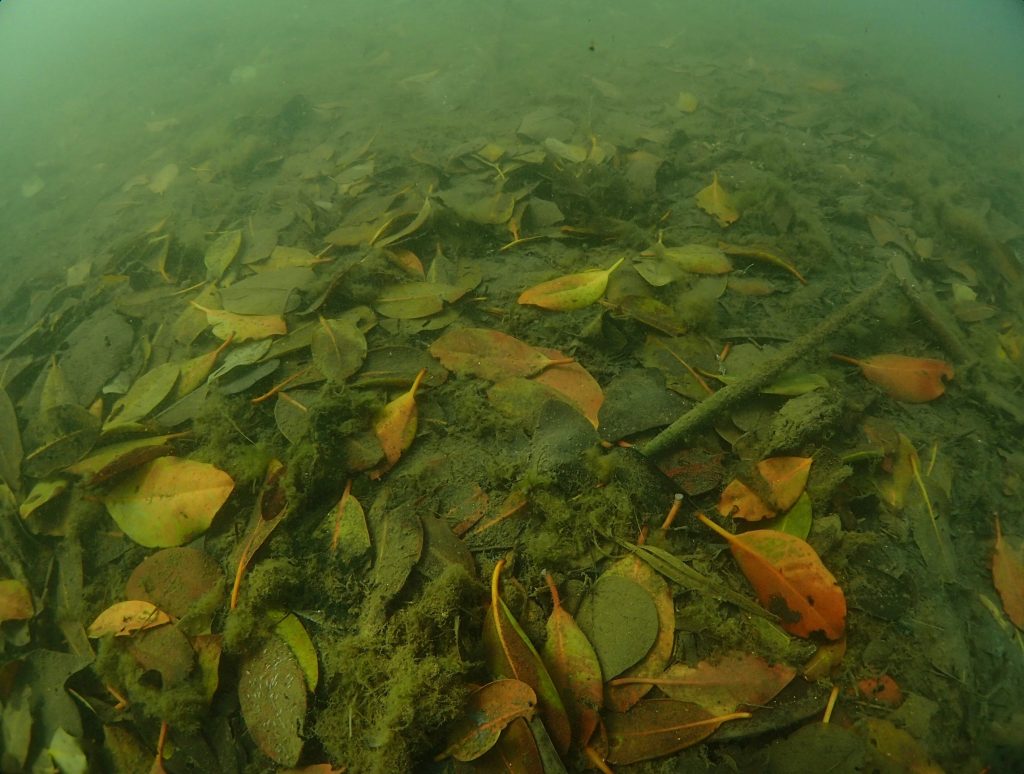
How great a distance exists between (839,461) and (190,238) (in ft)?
14.4

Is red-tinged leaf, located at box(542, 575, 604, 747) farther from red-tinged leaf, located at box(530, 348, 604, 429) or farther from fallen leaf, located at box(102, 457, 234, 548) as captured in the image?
fallen leaf, located at box(102, 457, 234, 548)

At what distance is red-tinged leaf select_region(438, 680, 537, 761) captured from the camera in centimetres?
130

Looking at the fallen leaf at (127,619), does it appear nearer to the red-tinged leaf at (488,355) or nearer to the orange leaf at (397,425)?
the orange leaf at (397,425)

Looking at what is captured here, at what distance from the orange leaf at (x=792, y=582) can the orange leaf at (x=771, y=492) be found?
0.29ft

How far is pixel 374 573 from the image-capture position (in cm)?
165

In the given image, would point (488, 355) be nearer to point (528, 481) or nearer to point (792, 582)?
point (528, 481)

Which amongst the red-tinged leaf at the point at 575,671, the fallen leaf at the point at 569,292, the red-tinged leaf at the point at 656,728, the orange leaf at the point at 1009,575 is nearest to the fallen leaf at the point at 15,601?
the red-tinged leaf at the point at 575,671

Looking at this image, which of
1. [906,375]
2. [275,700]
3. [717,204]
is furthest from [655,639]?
[717,204]

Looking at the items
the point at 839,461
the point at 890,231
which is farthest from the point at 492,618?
the point at 890,231

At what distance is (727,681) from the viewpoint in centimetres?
142

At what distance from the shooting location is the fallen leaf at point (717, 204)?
3322 mm

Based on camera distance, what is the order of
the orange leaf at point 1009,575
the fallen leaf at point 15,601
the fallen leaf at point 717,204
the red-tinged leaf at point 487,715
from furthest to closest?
the fallen leaf at point 717,204
the fallen leaf at point 15,601
the orange leaf at point 1009,575
the red-tinged leaf at point 487,715

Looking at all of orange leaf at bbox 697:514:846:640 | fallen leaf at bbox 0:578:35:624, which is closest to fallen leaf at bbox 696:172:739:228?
orange leaf at bbox 697:514:846:640

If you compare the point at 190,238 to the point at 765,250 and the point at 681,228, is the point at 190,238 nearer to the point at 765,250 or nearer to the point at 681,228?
the point at 681,228
